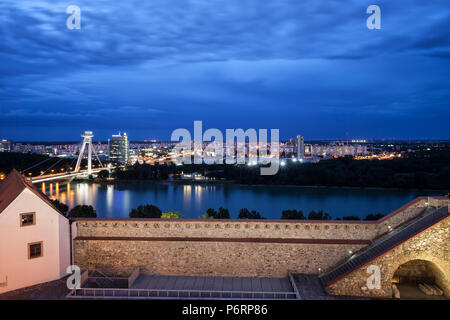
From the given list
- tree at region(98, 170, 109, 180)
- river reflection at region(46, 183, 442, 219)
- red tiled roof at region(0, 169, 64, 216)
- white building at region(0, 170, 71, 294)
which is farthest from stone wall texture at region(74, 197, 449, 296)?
tree at region(98, 170, 109, 180)

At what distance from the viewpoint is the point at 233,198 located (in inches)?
814

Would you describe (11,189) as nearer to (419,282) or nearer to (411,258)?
(411,258)

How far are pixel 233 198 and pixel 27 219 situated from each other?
54.5 ft

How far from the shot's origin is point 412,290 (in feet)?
14.3

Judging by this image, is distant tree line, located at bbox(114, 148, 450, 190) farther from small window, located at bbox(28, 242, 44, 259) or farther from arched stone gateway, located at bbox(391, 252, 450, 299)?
small window, located at bbox(28, 242, 44, 259)

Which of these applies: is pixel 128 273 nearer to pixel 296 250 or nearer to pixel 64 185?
pixel 296 250

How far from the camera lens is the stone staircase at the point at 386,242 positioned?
13.5ft

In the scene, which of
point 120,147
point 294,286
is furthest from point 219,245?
point 120,147

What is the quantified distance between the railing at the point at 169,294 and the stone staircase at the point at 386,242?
0.70 metres

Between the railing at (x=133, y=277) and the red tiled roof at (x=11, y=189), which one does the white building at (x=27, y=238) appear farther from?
the railing at (x=133, y=277)
